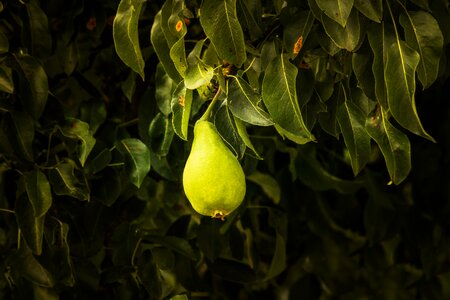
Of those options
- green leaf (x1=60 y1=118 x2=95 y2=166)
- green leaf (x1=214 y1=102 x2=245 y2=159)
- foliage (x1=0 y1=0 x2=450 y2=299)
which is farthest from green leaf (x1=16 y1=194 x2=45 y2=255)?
green leaf (x1=214 y1=102 x2=245 y2=159)

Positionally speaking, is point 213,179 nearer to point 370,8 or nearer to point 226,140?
point 226,140

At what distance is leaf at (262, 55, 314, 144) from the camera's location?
2.63 ft

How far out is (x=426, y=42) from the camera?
86 centimetres

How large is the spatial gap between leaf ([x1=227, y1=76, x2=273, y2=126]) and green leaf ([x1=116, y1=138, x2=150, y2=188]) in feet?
0.95

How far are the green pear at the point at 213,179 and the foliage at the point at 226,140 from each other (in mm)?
58

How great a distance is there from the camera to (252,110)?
823mm

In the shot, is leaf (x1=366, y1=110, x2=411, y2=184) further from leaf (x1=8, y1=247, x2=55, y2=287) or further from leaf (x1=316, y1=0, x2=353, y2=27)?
leaf (x1=8, y1=247, x2=55, y2=287)

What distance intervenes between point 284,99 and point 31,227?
0.46 metres

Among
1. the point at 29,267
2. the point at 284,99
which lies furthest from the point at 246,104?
the point at 29,267

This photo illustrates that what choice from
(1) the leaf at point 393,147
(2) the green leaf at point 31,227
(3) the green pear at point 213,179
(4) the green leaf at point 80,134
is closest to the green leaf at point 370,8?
(1) the leaf at point 393,147

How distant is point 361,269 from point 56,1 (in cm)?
93

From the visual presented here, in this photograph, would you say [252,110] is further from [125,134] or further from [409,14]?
[125,134]

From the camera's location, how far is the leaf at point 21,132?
112cm

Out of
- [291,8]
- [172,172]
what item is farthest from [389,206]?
[291,8]
